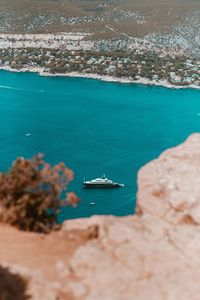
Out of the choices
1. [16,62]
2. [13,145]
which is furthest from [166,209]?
[16,62]

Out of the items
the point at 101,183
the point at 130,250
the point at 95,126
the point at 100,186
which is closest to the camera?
the point at 130,250

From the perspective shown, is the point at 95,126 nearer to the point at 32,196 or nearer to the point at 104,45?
the point at 32,196

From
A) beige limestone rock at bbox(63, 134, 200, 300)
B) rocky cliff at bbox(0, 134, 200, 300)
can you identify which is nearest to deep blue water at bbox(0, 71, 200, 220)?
beige limestone rock at bbox(63, 134, 200, 300)

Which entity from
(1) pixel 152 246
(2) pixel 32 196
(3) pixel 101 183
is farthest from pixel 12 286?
(3) pixel 101 183

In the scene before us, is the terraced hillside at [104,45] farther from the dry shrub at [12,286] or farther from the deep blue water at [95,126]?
the dry shrub at [12,286]

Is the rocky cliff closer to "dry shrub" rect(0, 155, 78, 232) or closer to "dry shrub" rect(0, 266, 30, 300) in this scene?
"dry shrub" rect(0, 266, 30, 300)
